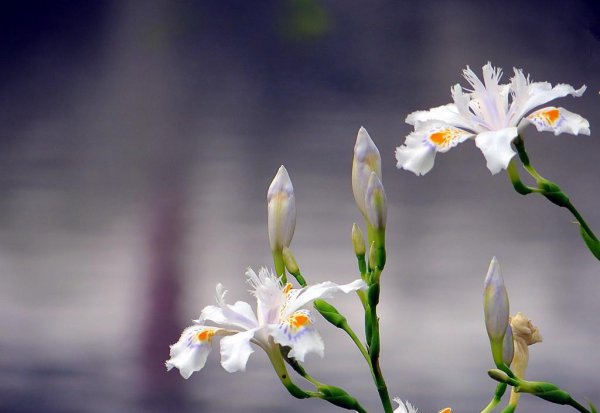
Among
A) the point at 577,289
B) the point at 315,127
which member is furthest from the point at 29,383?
the point at 577,289

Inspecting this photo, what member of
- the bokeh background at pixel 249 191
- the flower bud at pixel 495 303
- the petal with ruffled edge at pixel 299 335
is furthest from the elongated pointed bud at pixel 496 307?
the bokeh background at pixel 249 191

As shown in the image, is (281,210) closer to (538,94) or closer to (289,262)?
(289,262)

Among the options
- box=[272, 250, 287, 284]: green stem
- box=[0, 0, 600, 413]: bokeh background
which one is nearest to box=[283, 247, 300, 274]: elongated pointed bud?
box=[272, 250, 287, 284]: green stem

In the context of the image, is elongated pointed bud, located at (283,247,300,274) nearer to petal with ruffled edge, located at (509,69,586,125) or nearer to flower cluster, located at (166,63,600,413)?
flower cluster, located at (166,63,600,413)

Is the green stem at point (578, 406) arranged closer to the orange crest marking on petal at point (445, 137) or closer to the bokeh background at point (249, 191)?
the orange crest marking on petal at point (445, 137)

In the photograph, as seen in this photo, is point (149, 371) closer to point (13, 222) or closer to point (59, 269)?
point (59, 269)
